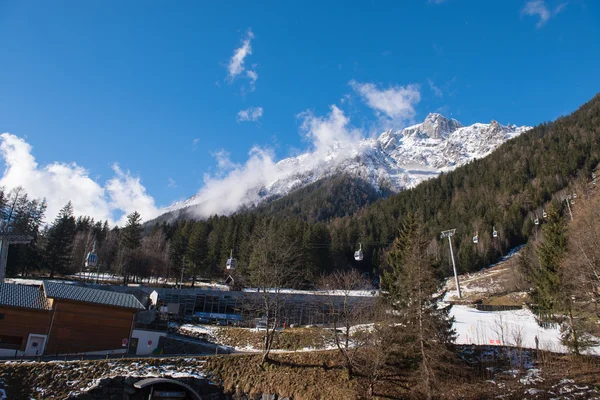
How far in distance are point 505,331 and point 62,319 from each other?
A: 124 feet

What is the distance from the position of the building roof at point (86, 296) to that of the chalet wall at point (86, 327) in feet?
1.29

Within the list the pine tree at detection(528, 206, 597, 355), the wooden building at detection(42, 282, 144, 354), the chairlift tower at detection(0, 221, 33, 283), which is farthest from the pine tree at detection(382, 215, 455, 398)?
the chairlift tower at detection(0, 221, 33, 283)

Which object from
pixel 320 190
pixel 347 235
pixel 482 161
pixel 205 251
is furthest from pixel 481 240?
pixel 320 190

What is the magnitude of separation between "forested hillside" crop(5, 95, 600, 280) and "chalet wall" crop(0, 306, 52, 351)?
2453 cm

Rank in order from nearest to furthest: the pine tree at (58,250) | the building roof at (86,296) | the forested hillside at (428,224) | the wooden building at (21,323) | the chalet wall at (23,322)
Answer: the wooden building at (21,323)
the chalet wall at (23,322)
the building roof at (86,296)
the pine tree at (58,250)
the forested hillside at (428,224)

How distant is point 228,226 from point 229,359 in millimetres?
51456

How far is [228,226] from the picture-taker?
3051 inches

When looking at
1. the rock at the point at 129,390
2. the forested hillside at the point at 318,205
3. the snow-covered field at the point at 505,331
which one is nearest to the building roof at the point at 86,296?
the rock at the point at 129,390

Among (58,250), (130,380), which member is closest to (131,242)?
(58,250)

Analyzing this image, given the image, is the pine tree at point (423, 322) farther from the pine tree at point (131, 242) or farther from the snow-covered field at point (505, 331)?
the pine tree at point (131, 242)

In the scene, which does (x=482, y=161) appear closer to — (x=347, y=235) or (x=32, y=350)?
(x=347, y=235)

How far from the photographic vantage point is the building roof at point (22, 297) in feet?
94.8

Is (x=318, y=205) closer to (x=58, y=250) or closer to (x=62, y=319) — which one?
(x=58, y=250)

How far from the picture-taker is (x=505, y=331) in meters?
32.9
